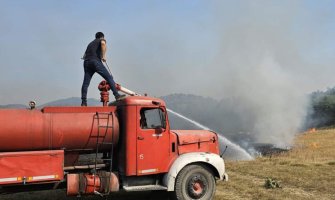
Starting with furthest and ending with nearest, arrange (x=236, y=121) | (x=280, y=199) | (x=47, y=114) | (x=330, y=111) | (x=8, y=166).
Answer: (x=330, y=111), (x=236, y=121), (x=280, y=199), (x=47, y=114), (x=8, y=166)

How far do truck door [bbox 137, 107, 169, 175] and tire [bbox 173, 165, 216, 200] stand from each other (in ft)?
1.83

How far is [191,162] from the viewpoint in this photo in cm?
1084

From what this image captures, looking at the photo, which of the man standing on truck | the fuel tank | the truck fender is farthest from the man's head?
the truck fender

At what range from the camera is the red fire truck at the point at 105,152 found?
30.6 ft

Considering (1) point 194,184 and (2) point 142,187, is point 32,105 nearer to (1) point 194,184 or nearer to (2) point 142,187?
(2) point 142,187

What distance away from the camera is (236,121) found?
193 feet

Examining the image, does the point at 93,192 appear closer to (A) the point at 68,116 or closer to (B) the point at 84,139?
(B) the point at 84,139

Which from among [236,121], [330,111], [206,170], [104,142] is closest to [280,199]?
[206,170]

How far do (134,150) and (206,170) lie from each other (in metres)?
2.01

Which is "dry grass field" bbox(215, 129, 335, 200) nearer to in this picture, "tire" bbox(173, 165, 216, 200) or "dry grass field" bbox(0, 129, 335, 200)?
"dry grass field" bbox(0, 129, 335, 200)

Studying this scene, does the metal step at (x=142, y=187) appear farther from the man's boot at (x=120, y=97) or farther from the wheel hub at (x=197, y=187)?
the man's boot at (x=120, y=97)

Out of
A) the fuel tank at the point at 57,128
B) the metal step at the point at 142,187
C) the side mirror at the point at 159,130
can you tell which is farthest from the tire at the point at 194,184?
the fuel tank at the point at 57,128

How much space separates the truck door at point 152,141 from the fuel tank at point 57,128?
0.63 metres

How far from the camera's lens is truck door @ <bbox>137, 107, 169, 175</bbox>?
10.5 m
